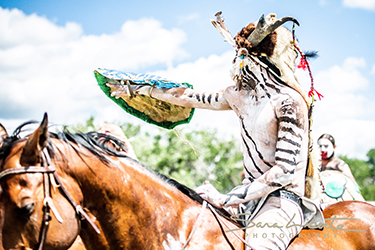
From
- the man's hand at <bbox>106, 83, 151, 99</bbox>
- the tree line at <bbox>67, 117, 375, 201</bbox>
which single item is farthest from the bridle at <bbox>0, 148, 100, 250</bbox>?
the tree line at <bbox>67, 117, 375, 201</bbox>

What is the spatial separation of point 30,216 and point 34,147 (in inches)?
14.6

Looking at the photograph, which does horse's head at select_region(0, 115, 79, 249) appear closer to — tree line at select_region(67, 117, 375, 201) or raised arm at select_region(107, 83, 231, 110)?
raised arm at select_region(107, 83, 231, 110)

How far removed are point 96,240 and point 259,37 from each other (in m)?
1.95

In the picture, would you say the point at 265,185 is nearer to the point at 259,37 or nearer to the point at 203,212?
the point at 203,212

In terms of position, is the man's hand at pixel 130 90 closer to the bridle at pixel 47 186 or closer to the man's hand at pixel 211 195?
the man's hand at pixel 211 195

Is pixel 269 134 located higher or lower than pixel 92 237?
higher

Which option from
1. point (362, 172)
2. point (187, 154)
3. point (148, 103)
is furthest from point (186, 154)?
point (362, 172)

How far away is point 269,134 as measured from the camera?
→ 283 centimetres

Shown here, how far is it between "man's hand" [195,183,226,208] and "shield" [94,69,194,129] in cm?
103

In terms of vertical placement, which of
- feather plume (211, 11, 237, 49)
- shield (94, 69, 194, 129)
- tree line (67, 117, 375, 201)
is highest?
feather plume (211, 11, 237, 49)

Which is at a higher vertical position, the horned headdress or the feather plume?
the feather plume

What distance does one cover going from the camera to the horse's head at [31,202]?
1.94 metres

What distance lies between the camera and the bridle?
6.44 ft

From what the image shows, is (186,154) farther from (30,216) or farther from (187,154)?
(30,216)
